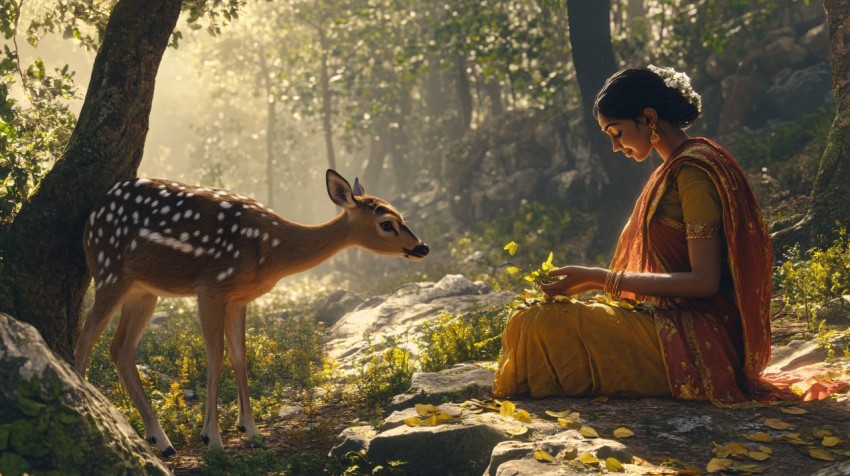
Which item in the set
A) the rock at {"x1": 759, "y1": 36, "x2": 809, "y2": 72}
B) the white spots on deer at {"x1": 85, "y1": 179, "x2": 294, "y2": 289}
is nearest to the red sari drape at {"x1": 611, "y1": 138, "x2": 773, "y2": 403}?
the white spots on deer at {"x1": 85, "y1": 179, "x2": 294, "y2": 289}

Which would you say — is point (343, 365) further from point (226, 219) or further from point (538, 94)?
point (538, 94)

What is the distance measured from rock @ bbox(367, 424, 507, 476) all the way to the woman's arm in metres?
1.24

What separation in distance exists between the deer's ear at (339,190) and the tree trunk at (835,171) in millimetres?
5812

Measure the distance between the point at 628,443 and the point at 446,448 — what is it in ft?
3.83

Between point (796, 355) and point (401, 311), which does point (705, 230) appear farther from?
point (401, 311)

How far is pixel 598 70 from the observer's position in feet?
61.6

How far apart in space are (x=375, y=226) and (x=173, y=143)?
86715 millimetres

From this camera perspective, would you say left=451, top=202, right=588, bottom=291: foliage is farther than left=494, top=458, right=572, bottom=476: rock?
Yes

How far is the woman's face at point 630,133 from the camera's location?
6.16 metres

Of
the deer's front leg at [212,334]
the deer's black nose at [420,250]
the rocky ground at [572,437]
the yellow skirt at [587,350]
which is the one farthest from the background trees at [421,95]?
the yellow skirt at [587,350]

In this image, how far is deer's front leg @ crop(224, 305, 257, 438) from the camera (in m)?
7.36

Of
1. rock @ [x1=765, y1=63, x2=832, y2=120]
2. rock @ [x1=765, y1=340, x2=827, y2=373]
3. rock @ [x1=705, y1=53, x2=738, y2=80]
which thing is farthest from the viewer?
rock @ [x1=705, y1=53, x2=738, y2=80]

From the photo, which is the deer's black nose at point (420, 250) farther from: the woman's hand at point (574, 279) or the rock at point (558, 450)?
the rock at point (558, 450)

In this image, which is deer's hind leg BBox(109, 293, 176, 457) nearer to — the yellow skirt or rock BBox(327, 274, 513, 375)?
the yellow skirt
